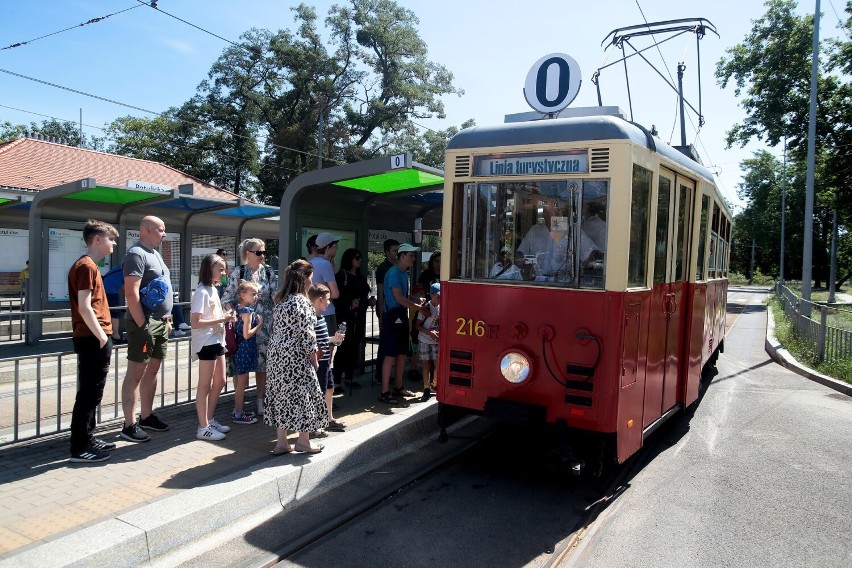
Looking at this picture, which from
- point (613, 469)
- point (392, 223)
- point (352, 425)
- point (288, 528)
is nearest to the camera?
point (288, 528)

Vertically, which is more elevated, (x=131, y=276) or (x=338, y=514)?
(x=131, y=276)

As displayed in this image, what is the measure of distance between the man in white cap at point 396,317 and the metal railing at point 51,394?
5.41ft

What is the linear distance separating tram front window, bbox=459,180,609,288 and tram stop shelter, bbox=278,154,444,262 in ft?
5.77

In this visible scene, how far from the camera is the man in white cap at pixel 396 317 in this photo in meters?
7.30

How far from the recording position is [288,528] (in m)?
4.30

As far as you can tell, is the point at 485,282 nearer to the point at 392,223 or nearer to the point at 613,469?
the point at 613,469

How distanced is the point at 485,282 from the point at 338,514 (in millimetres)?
2180

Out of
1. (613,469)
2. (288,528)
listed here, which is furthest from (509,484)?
(288,528)

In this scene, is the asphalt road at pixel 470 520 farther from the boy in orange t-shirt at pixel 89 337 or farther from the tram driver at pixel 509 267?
the boy in orange t-shirt at pixel 89 337

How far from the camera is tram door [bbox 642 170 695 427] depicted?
5.43 meters

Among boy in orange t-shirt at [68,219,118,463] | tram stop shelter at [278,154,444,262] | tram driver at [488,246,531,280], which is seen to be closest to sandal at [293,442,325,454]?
boy in orange t-shirt at [68,219,118,463]

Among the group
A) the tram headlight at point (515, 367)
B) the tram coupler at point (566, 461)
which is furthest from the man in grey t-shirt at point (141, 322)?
the tram coupler at point (566, 461)

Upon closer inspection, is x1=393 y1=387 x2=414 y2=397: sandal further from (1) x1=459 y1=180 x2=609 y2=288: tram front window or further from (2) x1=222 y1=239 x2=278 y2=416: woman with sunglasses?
(1) x1=459 y1=180 x2=609 y2=288: tram front window

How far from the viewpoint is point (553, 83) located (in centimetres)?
616
